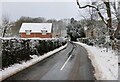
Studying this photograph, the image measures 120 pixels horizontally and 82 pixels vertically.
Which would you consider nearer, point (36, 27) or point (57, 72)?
point (57, 72)

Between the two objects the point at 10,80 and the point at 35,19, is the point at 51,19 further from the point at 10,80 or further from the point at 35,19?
the point at 10,80

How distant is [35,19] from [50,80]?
123 m

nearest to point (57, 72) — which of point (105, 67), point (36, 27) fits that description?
point (105, 67)

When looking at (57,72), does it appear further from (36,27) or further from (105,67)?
(36,27)

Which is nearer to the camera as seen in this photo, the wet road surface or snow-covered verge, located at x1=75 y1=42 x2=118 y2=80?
snow-covered verge, located at x1=75 y1=42 x2=118 y2=80

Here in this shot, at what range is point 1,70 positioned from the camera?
44.2 ft

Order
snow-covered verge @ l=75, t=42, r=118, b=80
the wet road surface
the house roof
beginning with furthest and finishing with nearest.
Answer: the house roof < the wet road surface < snow-covered verge @ l=75, t=42, r=118, b=80

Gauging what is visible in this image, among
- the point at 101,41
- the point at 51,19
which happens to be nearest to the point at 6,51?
the point at 101,41

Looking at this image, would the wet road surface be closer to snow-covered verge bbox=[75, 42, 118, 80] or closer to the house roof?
snow-covered verge bbox=[75, 42, 118, 80]

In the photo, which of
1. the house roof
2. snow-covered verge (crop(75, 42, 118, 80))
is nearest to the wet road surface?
snow-covered verge (crop(75, 42, 118, 80))

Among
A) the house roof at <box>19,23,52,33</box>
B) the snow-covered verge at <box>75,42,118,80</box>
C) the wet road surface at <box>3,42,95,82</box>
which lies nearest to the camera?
the snow-covered verge at <box>75,42,118,80</box>

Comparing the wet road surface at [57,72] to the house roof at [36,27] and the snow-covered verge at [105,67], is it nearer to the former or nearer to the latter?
the snow-covered verge at [105,67]

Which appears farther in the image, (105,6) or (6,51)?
(105,6)

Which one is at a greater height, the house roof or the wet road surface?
the house roof
